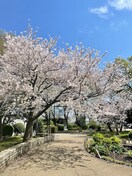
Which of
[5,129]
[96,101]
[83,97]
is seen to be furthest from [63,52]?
[5,129]

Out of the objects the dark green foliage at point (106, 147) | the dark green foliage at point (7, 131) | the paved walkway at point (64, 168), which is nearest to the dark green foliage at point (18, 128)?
the dark green foliage at point (7, 131)

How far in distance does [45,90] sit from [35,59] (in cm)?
301

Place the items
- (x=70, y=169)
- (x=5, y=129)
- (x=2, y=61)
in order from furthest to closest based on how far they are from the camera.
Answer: (x=5, y=129)
(x=2, y=61)
(x=70, y=169)

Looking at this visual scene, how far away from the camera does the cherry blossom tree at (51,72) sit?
42.0ft

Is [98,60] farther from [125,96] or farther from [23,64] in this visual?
[125,96]

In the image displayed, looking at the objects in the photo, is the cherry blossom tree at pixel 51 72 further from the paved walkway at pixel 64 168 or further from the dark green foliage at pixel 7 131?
the dark green foliage at pixel 7 131

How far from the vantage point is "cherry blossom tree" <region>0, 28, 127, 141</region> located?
1280 cm

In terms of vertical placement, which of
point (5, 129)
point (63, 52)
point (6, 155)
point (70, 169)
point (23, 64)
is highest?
point (63, 52)

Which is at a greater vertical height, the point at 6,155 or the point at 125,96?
the point at 125,96

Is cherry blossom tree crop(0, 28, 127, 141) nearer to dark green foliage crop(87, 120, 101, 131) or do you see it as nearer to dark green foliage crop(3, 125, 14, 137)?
dark green foliage crop(3, 125, 14, 137)

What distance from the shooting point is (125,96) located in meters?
27.1

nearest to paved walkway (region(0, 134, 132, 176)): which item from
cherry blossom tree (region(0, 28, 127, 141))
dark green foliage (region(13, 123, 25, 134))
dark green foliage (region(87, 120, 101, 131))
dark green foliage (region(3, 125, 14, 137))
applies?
cherry blossom tree (region(0, 28, 127, 141))

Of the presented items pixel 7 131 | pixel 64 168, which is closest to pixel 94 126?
pixel 7 131

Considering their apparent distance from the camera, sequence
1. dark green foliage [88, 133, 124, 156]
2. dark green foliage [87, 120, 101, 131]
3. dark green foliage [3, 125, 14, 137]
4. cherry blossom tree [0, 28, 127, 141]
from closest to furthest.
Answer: dark green foliage [88, 133, 124, 156] < cherry blossom tree [0, 28, 127, 141] < dark green foliage [3, 125, 14, 137] < dark green foliage [87, 120, 101, 131]
